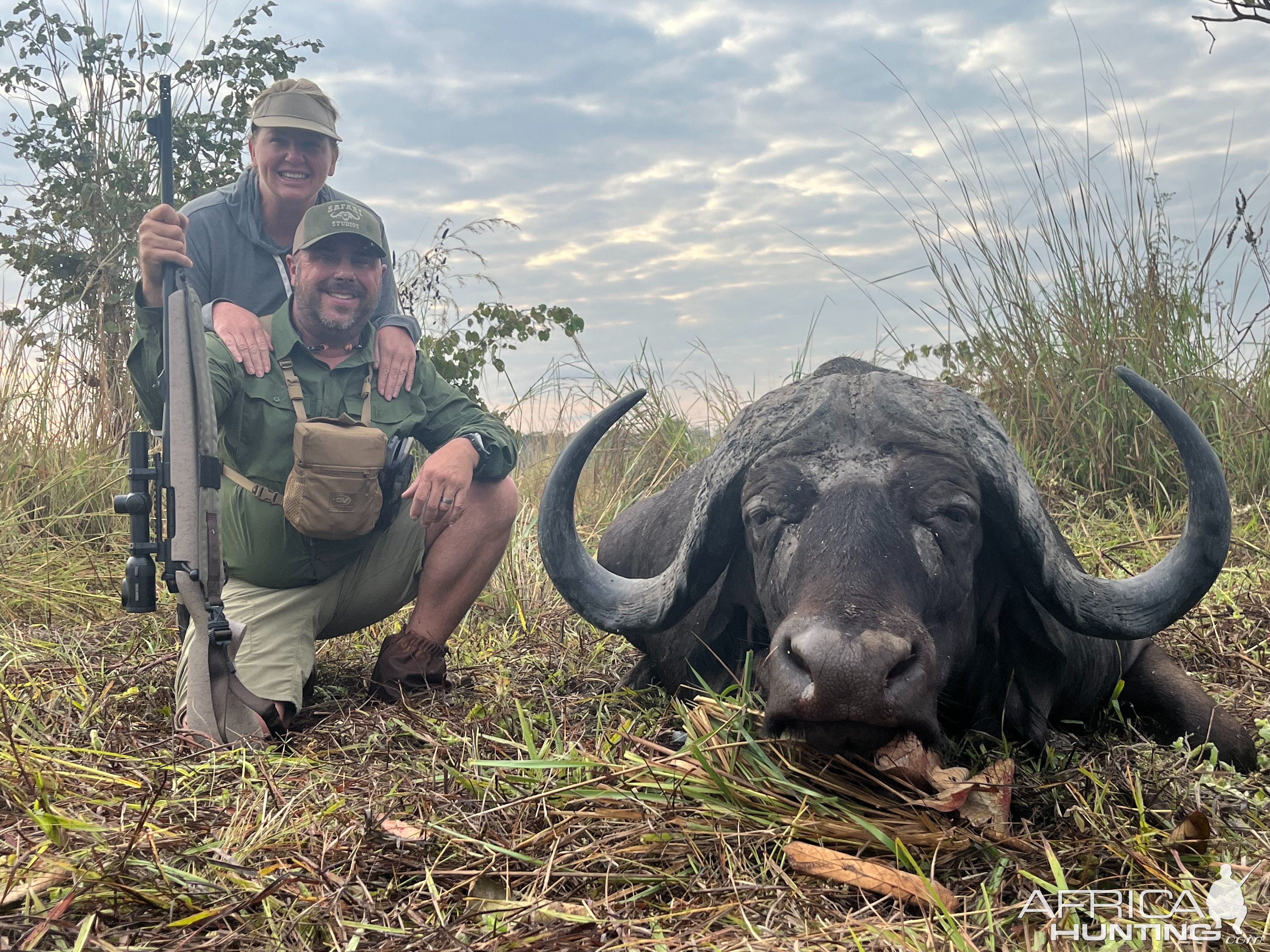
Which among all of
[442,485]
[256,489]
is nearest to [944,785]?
[442,485]

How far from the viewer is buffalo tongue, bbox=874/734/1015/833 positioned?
2.17 meters

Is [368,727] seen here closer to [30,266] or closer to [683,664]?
[683,664]

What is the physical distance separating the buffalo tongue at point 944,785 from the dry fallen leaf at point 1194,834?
0.35 metres

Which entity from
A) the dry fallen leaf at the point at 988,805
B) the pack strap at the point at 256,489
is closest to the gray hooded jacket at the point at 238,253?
the pack strap at the point at 256,489

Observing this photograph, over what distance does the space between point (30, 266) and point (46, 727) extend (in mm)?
5747

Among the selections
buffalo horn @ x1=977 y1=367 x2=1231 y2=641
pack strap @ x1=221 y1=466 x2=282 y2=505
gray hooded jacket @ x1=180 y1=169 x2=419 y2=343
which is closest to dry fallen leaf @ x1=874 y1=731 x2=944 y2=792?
buffalo horn @ x1=977 y1=367 x2=1231 y2=641

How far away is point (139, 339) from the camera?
374cm

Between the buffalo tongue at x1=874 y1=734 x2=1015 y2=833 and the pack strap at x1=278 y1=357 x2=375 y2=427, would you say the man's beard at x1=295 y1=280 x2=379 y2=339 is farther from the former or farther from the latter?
the buffalo tongue at x1=874 y1=734 x2=1015 y2=833

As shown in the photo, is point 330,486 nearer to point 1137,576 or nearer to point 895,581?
point 895,581

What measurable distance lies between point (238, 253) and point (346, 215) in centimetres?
108

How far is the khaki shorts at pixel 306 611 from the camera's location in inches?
135

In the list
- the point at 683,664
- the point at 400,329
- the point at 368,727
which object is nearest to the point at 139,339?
the point at 400,329

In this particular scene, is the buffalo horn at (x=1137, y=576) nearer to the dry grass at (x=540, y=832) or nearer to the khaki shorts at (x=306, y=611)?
the dry grass at (x=540, y=832)

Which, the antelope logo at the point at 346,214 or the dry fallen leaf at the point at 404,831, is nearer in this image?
the dry fallen leaf at the point at 404,831
